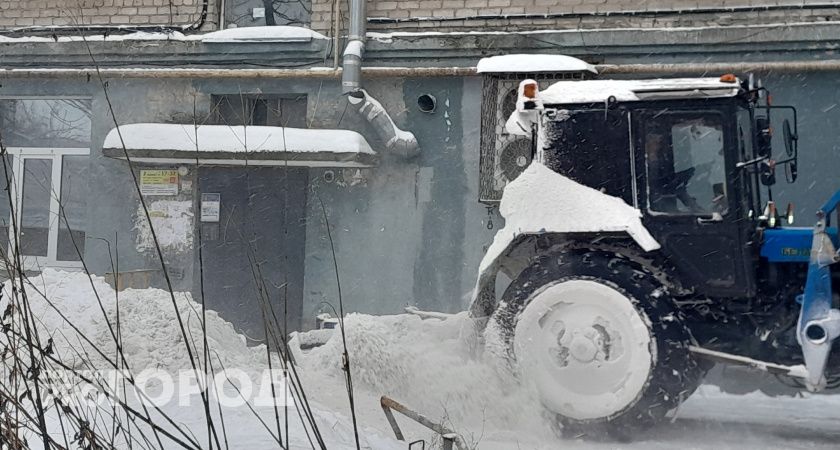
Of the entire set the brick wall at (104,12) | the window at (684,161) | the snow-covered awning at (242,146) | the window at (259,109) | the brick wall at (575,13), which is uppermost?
the brick wall at (104,12)

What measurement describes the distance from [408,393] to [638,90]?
2349mm

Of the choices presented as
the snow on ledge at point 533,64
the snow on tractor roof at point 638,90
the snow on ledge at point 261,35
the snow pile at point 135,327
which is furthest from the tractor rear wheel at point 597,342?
the snow on ledge at point 261,35

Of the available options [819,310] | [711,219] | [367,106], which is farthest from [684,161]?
→ [367,106]

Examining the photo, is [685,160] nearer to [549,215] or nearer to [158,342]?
[549,215]

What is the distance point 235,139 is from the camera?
30.2ft

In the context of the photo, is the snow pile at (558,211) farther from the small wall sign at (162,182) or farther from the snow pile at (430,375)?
the small wall sign at (162,182)

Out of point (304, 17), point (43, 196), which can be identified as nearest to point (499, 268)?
point (304, 17)

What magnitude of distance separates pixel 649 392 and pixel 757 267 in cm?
102

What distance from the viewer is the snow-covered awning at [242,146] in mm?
8961

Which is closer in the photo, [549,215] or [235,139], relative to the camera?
[549,215]

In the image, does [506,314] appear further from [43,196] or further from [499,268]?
[43,196]

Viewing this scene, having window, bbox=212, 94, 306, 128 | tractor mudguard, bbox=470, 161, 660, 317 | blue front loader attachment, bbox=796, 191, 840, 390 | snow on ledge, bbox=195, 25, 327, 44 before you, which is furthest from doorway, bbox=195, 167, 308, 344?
blue front loader attachment, bbox=796, 191, 840, 390

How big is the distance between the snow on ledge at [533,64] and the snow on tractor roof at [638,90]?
2.81 meters

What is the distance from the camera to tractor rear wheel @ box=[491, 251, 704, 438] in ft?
16.3
